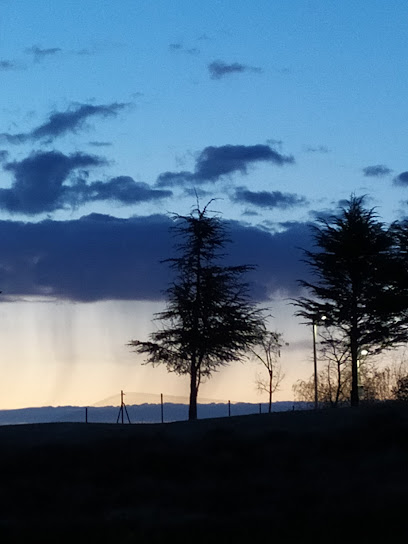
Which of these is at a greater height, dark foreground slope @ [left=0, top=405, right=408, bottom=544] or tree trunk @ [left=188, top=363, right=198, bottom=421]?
tree trunk @ [left=188, top=363, right=198, bottom=421]

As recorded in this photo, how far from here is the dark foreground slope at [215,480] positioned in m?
20.4

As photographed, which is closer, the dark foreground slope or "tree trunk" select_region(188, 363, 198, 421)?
the dark foreground slope

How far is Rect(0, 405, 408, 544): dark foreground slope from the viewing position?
66.9ft

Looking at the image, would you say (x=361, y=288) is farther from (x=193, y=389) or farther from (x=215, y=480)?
(x=215, y=480)

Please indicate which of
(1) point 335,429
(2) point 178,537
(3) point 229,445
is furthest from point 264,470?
(2) point 178,537

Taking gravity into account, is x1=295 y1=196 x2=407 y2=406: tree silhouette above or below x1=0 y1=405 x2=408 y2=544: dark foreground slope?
above

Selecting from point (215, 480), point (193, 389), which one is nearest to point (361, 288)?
point (193, 389)

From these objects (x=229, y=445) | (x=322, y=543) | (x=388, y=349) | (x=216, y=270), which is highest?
(x=216, y=270)

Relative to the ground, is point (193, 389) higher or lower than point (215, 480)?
higher

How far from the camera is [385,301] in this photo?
182ft

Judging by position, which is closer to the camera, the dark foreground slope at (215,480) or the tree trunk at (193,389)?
the dark foreground slope at (215,480)

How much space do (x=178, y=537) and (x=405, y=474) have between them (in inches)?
352

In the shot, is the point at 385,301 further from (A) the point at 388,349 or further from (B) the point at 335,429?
(B) the point at 335,429

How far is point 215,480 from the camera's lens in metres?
27.1
